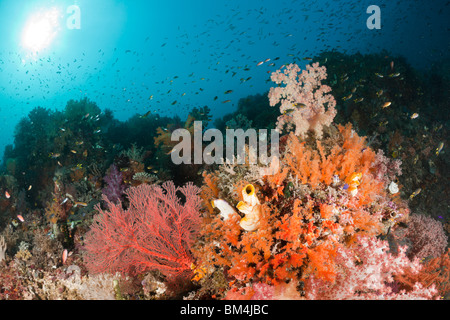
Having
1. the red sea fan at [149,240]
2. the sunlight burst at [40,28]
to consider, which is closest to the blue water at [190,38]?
the sunlight burst at [40,28]

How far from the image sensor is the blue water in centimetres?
2284

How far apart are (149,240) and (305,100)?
14.1 feet

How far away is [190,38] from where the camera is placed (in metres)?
97.9

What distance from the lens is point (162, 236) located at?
138 inches

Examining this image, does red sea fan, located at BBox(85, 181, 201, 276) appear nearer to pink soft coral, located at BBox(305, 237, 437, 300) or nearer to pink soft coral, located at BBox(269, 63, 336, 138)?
pink soft coral, located at BBox(305, 237, 437, 300)

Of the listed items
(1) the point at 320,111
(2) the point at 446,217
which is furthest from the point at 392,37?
(1) the point at 320,111

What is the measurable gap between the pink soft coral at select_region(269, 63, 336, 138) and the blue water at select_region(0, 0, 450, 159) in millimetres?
7882

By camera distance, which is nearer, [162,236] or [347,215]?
[347,215]

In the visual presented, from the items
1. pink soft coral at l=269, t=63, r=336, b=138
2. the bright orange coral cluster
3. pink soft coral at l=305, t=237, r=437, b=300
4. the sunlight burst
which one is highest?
the sunlight burst

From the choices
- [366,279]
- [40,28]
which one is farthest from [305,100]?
[40,28]

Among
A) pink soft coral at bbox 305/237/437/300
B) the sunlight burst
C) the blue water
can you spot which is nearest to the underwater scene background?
pink soft coral at bbox 305/237/437/300
